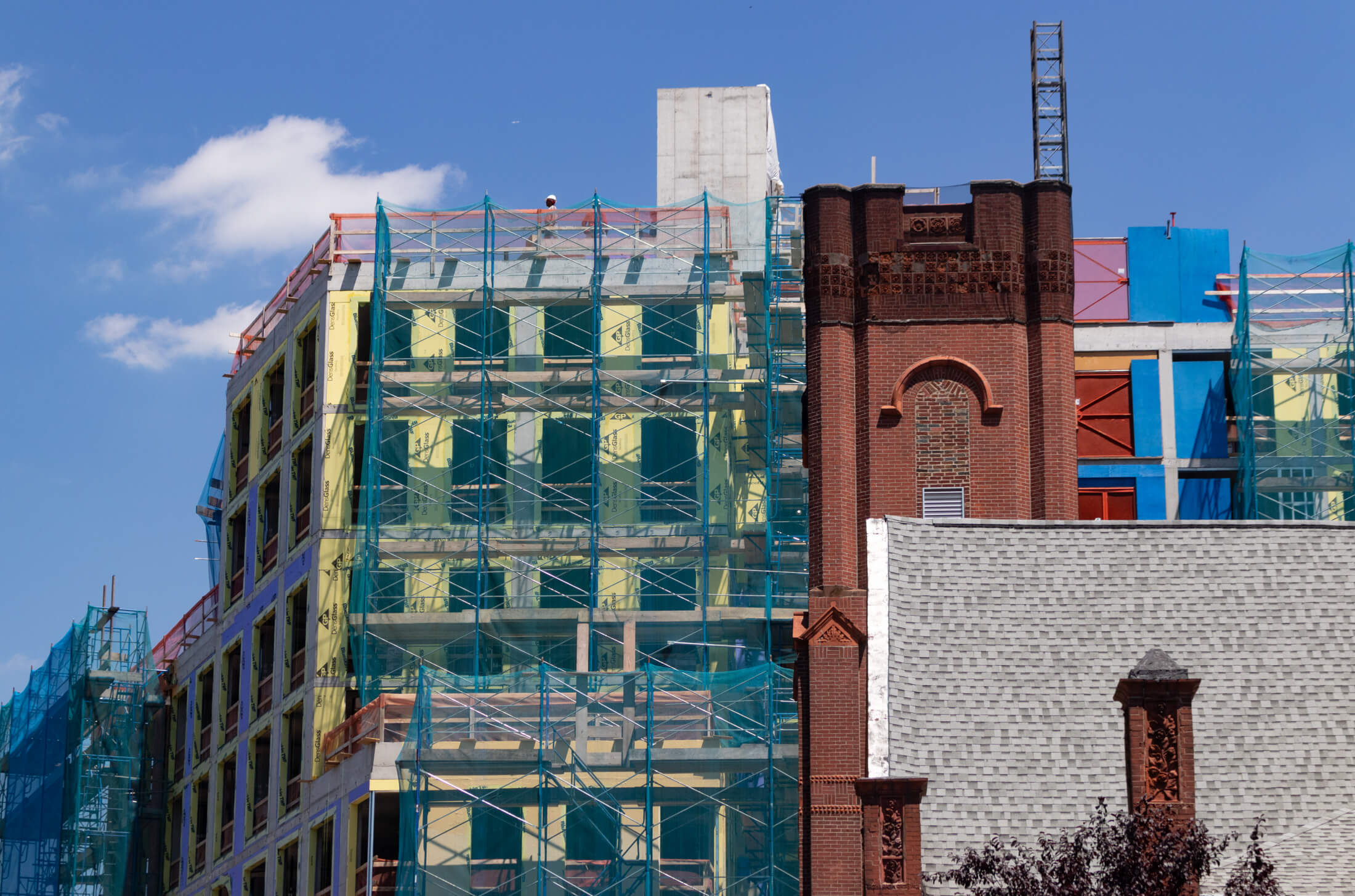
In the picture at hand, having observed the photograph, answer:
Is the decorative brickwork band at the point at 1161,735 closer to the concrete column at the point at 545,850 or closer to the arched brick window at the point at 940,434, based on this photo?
the arched brick window at the point at 940,434

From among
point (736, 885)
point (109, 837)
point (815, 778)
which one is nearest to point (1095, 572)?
point (815, 778)

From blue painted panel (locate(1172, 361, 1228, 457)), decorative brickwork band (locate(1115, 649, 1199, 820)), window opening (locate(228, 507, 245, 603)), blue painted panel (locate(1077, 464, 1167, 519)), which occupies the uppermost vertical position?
blue painted panel (locate(1172, 361, 1228, 457))

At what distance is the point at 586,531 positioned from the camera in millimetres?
60188

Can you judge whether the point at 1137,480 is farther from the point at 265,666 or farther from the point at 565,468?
the point at 265,666

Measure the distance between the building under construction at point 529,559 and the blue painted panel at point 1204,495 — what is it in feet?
44.0

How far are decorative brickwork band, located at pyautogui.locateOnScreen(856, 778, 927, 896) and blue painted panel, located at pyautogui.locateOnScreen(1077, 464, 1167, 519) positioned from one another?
114ft

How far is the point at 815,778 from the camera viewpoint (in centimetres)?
3956

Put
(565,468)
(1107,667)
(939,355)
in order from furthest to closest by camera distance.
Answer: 1. (565,468)
2. (939,355)
3. (1107,667)

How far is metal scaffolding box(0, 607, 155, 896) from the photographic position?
71438 millimetres

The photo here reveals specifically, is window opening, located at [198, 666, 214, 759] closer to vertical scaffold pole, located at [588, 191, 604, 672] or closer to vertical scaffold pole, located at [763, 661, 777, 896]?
vertical scaffold pole, located at [588, 191, 604, 672]

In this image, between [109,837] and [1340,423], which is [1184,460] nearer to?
[1340,423]

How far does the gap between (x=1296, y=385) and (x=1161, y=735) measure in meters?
36.2

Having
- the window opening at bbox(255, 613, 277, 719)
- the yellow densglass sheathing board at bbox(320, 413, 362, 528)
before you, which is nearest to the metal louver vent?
the yellow densglass sheathing board at bbox(320, 413, 362, 528)

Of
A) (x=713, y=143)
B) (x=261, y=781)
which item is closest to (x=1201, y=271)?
(x=713, y=143)
